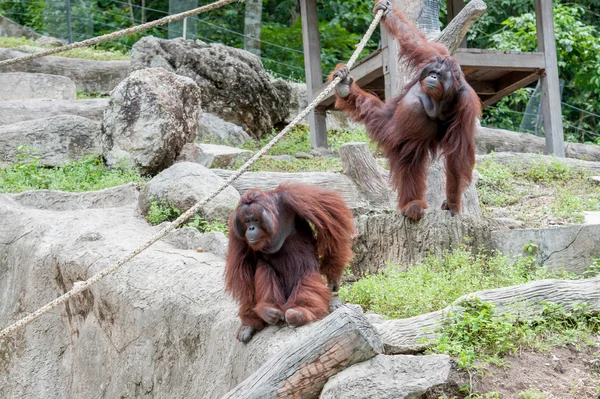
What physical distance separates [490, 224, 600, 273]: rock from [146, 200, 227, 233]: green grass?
7.57 ft

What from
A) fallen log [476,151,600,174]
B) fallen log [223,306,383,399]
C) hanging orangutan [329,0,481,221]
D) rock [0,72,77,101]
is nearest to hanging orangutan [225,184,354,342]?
fallen log [223,306,383,399]

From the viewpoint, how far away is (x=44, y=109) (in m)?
10.9

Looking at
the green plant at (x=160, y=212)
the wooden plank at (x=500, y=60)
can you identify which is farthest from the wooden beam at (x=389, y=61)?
the green plant at (x=160, y=212)

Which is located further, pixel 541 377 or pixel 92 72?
pixel 92 72

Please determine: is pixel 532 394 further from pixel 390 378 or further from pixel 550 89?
pixel 550 89

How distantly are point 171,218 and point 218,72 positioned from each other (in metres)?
5.46

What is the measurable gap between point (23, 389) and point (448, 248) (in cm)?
339

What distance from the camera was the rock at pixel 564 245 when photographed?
19.0 feet

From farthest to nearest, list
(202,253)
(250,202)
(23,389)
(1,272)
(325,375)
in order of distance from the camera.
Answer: (1,272)
(23,389)
(202,253)
(250,202)
(325,375)

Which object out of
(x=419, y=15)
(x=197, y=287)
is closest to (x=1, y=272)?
(x=197, y=287)

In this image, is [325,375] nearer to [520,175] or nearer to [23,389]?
[23,389]

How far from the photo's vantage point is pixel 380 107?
647 centimetres

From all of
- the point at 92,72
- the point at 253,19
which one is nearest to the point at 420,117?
the point at 92,72

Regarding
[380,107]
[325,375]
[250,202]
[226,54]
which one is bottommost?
[325,375]
